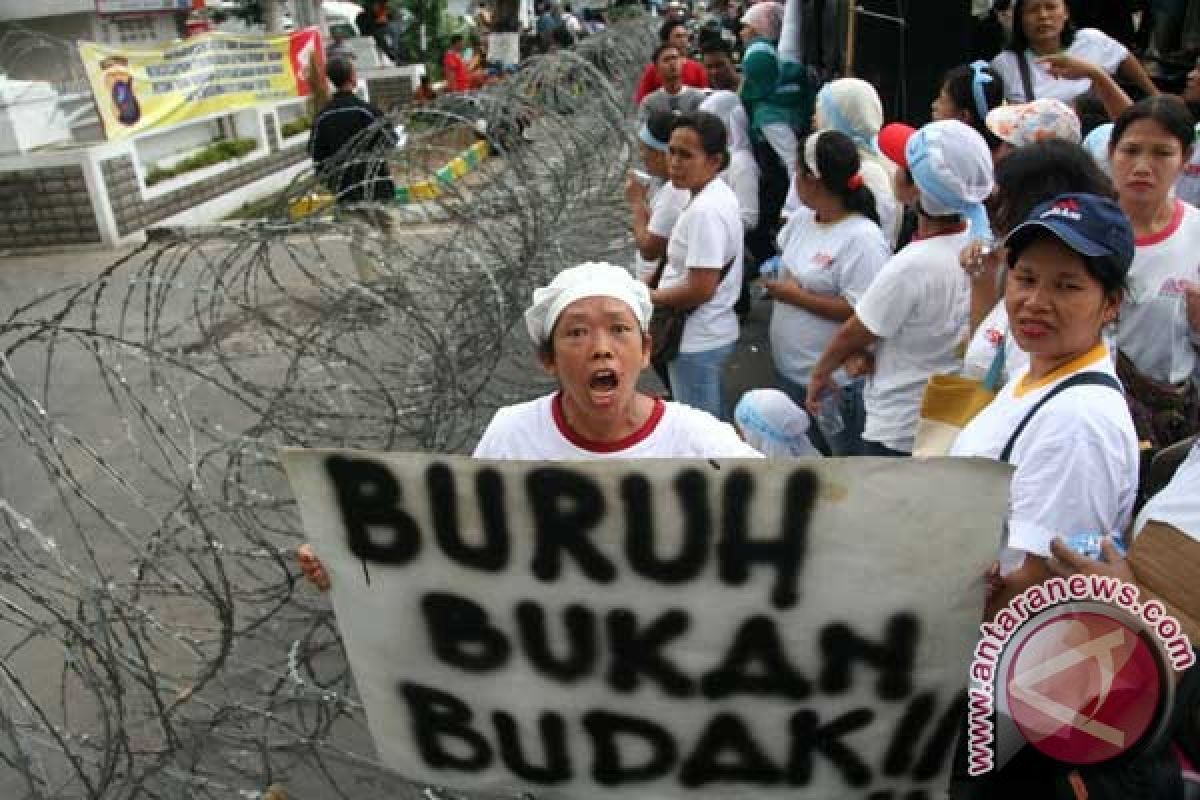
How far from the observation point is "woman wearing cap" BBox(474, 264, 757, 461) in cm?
199

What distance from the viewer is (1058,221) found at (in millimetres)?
1815

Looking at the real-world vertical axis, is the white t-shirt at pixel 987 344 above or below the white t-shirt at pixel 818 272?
above

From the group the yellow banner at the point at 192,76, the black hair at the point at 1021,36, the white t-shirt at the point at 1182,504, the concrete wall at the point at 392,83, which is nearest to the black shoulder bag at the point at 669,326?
the black hair at the point at 1021,36

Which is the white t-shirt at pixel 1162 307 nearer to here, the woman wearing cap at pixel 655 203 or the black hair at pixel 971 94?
the black hair at pixel 971 94

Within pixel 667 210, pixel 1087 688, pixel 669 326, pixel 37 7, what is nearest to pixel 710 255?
pixel 669 326

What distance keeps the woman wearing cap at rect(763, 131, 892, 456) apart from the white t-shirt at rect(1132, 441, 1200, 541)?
180cm

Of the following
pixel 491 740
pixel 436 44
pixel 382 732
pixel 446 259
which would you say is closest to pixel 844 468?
pixel 491 740

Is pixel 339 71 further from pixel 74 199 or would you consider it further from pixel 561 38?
pixel 561 38

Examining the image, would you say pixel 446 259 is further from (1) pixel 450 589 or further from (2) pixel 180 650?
(1) pixel 450 589

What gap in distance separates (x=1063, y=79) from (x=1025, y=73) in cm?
19

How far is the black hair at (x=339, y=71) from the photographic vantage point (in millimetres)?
6863

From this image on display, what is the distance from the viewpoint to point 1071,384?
1.77m

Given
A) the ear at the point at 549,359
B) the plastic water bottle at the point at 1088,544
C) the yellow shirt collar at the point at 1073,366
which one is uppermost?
the yellow shirt collar at the point at 1073,366

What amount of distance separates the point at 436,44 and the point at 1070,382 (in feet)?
65.2
